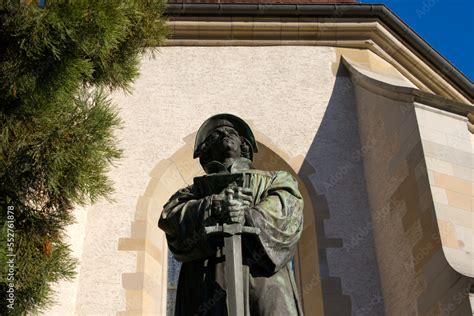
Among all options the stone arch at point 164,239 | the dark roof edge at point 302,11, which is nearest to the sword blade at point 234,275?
the stone arch at point 164,239

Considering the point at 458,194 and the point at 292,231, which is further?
the point at 458,194

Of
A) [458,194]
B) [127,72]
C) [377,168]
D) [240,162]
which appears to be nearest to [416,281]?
[458,194]

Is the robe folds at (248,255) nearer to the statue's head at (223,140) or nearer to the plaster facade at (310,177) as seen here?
the statue's head at (223,140)

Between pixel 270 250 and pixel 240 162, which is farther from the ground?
pixel 240 162

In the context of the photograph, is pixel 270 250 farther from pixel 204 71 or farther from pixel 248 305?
pixel 204 71

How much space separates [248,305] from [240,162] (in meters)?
0.70

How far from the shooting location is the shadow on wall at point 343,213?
22.7ft

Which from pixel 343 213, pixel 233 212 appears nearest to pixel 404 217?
pixel 343 213

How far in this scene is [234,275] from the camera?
8.45 feet

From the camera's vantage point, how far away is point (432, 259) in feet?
19.3

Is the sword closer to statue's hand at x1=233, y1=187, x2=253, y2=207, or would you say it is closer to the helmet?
statue's hand at x1=233, y1=187, x2=253, y2=207

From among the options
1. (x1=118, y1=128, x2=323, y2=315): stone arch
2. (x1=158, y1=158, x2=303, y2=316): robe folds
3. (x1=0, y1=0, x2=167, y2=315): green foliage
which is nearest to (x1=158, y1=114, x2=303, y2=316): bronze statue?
(x1=158, y1=158, x2=303, y2=316): robe folds

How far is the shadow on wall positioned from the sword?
4.34 metres

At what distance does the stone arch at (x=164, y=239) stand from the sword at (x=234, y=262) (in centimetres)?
423
